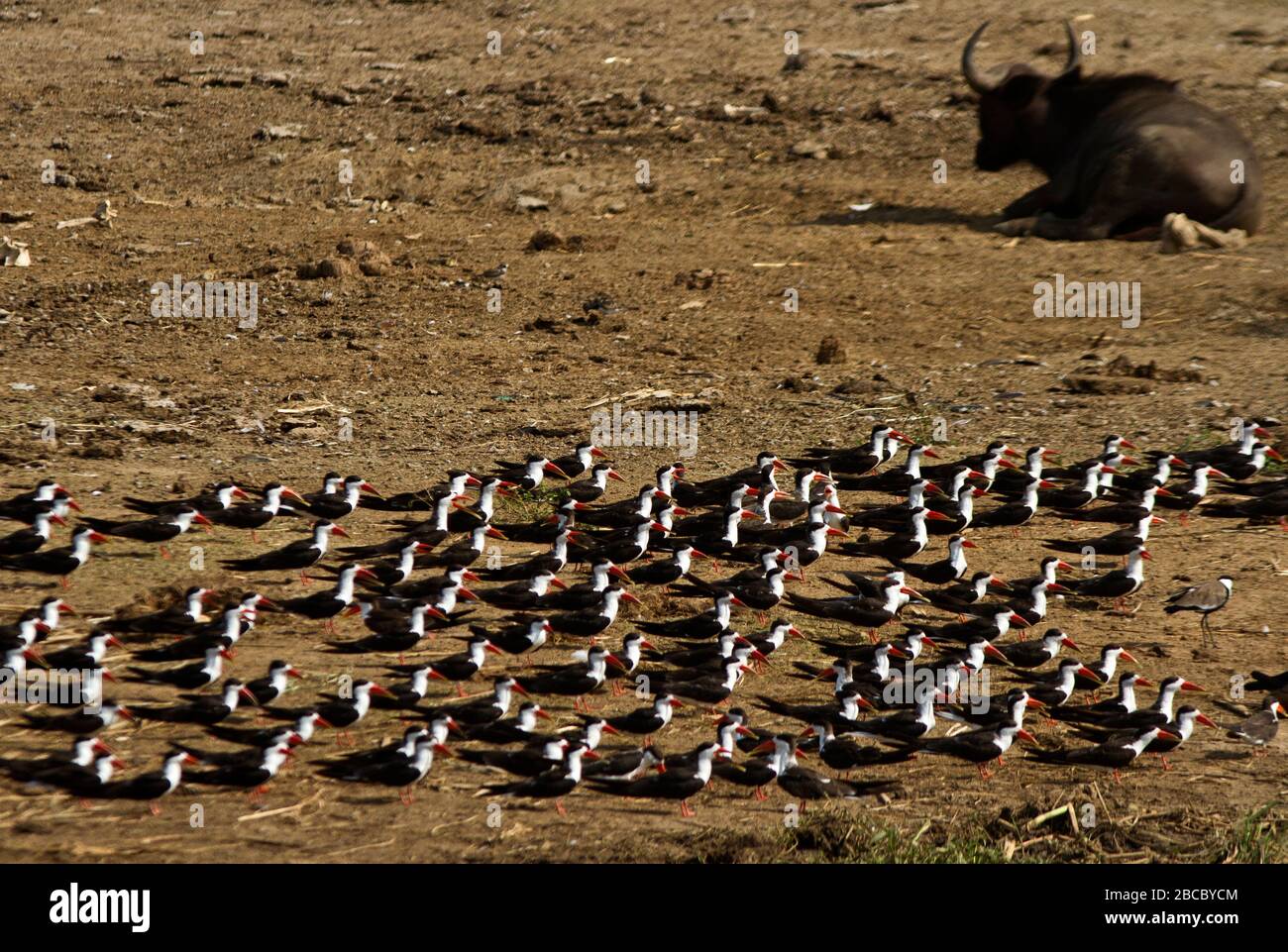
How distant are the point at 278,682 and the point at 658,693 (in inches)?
93.7

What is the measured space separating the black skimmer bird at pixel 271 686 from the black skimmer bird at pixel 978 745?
3945 mm

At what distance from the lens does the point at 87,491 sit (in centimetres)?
1425

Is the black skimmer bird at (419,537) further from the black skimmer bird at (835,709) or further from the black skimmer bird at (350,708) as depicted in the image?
the black skimmer bird at (835,709)

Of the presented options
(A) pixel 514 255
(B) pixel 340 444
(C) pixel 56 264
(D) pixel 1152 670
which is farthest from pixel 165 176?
(D) pixel 1152 670

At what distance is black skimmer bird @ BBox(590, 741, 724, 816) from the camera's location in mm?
9797

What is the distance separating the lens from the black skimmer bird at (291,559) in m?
12.8

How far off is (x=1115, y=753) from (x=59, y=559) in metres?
7.38

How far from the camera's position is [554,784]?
9688 millimetres

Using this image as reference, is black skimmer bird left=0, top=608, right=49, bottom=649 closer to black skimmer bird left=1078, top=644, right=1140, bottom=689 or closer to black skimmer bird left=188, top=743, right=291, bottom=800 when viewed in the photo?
black skimmer bird left=188, top=743, right=291, bottom=800

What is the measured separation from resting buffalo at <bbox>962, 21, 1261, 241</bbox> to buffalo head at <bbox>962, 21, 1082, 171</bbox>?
0.04 feet

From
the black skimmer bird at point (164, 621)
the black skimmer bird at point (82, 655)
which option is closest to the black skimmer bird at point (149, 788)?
the black skimmer bird at point (82, 655)

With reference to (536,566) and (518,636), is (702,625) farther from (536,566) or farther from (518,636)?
(536,566)

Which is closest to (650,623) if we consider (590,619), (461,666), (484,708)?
(590,619)
